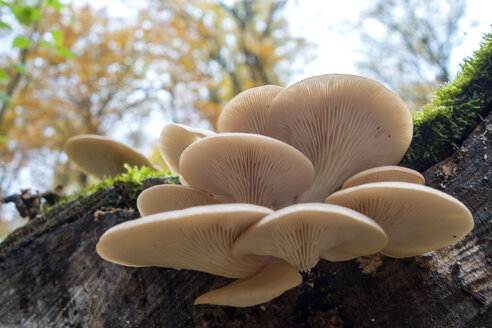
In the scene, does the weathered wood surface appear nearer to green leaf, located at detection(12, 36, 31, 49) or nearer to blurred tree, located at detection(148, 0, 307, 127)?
green leaf, located at detection(12, 36, 31, 49)

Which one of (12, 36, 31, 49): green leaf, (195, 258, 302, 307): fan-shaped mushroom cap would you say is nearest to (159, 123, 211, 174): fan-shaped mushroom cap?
(195, 258, 302, 307): fan-shaped mushroom cap

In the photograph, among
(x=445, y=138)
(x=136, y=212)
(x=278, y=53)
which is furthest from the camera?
(x=278, y=53)

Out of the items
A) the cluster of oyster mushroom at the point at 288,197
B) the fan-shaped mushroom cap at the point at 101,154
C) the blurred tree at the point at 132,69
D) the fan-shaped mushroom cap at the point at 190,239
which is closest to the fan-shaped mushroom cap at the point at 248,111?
the cluster of oyster mushroom at the point at 288,197

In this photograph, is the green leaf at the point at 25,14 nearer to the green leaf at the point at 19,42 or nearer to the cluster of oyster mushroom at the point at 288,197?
the green leaf at the point at 19,42

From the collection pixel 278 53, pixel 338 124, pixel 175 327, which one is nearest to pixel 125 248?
pixel 175 327

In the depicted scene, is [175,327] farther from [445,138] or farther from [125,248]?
[445,138]

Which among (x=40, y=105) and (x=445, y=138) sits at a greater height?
(x=445, y=138)

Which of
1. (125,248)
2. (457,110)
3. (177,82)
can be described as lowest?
(177,82)
